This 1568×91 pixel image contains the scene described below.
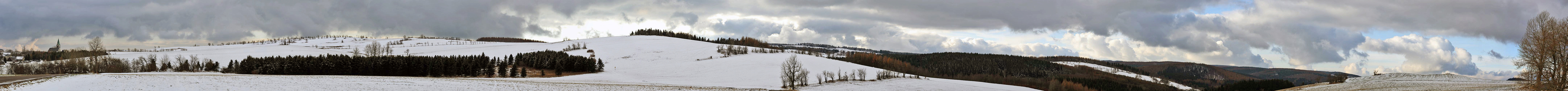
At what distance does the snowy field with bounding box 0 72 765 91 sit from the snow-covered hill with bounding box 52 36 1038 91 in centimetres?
399

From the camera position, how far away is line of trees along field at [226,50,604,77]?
4981cm

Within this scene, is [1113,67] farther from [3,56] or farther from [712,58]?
[3,56]

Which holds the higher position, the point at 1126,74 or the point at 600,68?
the point at 600,68

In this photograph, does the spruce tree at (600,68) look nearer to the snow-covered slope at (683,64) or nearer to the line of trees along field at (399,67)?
the line of trees along field at (399,67)

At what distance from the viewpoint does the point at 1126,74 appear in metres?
115

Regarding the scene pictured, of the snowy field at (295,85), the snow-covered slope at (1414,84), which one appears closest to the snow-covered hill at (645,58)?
the snowy field at (295,85)

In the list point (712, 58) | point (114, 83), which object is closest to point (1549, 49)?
point (712, 58)

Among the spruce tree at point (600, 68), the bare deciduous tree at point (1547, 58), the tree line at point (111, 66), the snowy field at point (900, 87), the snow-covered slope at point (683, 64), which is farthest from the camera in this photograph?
the spruce tree at point (600, 68)

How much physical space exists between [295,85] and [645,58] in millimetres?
39207

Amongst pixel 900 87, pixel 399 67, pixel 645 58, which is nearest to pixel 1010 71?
pixel 645 58

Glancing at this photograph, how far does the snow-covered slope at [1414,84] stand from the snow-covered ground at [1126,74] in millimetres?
36705

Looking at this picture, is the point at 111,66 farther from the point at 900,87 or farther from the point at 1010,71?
the point at 1010,71

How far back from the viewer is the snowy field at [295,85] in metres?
30.1

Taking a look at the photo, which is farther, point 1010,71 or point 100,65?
point 1010,71
